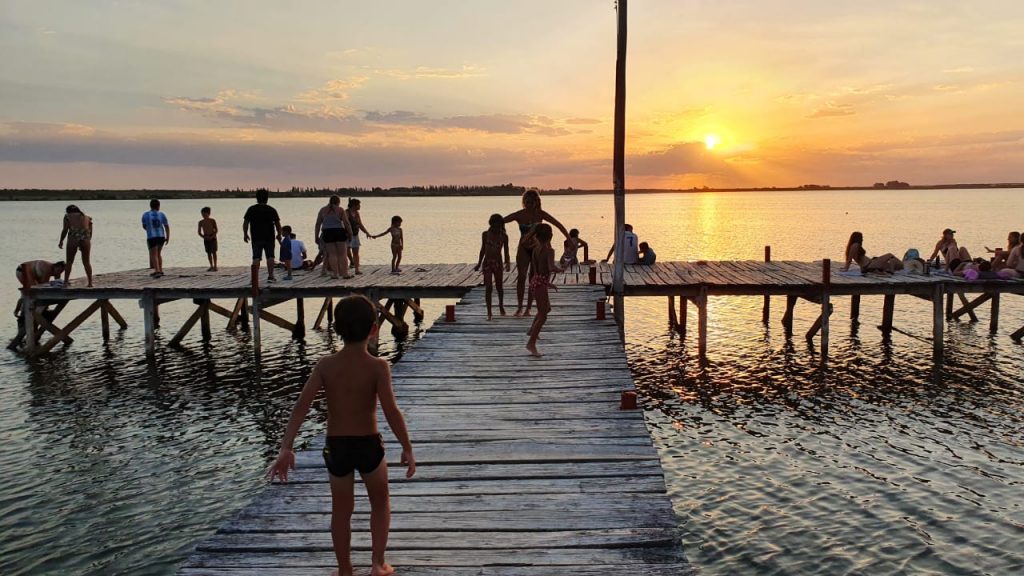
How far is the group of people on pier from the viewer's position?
18.3 meters

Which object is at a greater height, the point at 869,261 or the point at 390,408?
the point at 390,408

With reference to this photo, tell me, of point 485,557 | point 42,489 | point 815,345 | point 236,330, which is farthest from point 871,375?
point 236,330

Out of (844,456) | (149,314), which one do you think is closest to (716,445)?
(844,456)

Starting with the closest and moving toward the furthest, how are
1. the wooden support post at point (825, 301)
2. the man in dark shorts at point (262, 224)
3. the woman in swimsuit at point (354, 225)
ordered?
the man in dark shorts at point (262, 224) < the wooden support post at point (825, 301) < the woman in swimsuit at point (354, 225)

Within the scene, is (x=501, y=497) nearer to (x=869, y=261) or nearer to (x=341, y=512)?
(x=341, y=512)

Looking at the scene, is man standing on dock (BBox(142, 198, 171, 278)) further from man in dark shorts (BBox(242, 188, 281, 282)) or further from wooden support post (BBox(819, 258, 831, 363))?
wooden support post (BBox(819, 258, 831, 363))

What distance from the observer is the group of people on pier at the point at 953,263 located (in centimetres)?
1834

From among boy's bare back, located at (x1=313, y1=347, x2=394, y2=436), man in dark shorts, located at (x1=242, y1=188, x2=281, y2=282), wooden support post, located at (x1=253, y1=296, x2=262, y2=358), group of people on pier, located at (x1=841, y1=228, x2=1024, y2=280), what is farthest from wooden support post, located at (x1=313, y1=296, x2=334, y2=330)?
boy's bare back, located at (x1=313, y1=347, x2=394, y2=436)

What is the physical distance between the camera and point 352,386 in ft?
14.3

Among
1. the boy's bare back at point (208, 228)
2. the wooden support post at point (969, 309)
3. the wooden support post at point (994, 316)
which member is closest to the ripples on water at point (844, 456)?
the wooden support post at point (994, 316)

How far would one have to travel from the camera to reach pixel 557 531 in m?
5.13

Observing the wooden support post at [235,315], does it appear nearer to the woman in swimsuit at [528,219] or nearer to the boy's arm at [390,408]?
the woman in swimsuit at [528,219]

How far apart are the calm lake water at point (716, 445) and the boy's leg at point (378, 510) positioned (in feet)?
17.7

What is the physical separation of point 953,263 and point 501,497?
17736 mm
